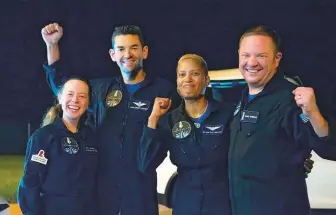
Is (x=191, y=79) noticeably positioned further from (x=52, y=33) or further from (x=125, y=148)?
(x=52, y=33)

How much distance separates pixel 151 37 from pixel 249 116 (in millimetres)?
3737

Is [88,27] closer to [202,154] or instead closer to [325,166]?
[325,166]

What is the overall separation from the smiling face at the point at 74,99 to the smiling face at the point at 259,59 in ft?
3.21

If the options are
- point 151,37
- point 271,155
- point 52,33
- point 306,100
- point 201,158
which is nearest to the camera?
point 306,100

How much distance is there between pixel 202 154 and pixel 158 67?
10.7 ft

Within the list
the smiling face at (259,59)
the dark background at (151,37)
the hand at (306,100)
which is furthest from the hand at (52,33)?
the dark background at (151,37)

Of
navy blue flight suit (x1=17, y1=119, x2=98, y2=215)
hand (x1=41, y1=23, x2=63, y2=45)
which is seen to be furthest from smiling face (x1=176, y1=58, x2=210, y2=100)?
hand (x1=41, y1=23, x2=63, y2=45)

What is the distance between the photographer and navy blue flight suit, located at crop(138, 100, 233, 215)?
2.96m

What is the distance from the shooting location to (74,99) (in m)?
3.18

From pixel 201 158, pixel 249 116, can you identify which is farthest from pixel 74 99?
pixel 249 116

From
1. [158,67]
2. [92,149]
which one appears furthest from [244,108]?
[158,67]

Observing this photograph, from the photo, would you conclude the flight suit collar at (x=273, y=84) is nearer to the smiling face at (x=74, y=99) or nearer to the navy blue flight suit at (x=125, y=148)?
the navy blue flight suit at (x=125, y=148)

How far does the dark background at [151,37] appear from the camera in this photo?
6.09 metres

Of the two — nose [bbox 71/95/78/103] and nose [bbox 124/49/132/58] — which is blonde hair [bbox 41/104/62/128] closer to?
nose [bbox 71/95/78/103]
